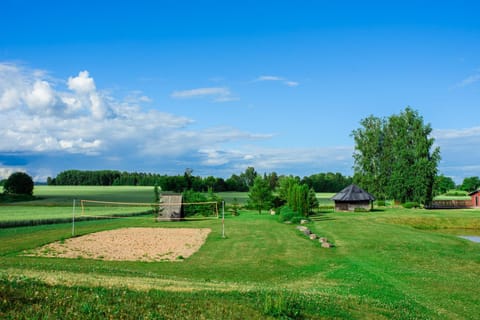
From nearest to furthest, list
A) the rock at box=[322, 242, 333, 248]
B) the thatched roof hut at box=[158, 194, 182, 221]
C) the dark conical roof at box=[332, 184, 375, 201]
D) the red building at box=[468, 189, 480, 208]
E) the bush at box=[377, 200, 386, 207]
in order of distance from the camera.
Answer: the rock at box=[322, 242, 333, 248] → the thatched roof hut at box=[158, 194, 182, 221] → the dark conical roof at box=[332, 184, 375, 201] → the bush at box=[377, 200, 386, 207] → the red building at box=[468, 189, 480, 208]

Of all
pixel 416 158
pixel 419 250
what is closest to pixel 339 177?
pixel 416 158

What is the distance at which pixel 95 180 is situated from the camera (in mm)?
124625

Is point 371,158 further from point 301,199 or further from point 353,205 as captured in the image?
point 301,199

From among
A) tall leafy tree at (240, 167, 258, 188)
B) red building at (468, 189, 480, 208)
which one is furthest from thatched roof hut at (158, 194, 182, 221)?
tall leafy tree at (240, 167, 258, 188)

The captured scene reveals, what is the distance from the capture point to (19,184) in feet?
265

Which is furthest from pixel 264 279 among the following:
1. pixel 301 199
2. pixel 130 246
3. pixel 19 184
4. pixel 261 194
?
pixel 19 184

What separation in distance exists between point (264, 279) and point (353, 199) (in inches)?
1708

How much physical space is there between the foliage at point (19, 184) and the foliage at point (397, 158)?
61.0 meters

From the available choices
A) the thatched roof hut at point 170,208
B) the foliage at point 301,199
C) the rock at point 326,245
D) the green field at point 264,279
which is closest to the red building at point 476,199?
the foliage at point 301,199

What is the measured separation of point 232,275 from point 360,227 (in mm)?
20584

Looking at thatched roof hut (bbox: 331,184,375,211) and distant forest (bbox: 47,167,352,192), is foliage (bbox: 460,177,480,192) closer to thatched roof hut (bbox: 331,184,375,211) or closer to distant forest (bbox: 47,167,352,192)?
distant forest (bbox: 47,167,352,192)

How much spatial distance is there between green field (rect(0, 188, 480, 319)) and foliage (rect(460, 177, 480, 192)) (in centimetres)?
11420

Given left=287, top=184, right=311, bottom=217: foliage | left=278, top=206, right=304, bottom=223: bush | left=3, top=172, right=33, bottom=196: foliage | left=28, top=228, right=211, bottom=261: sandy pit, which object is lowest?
left=28, top=228, right=211, bottom=261: sandy pit

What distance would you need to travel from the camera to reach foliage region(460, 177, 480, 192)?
131225 mm
